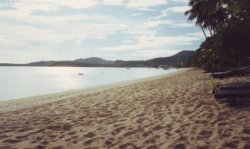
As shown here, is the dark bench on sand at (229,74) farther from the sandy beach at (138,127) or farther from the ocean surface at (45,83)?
the ocean surface at (45,83)

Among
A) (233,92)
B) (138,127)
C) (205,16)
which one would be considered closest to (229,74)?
(233,92)

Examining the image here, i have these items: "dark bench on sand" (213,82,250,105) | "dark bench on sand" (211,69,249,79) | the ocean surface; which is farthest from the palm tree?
"dark bench on sand" (213,82,250,105)

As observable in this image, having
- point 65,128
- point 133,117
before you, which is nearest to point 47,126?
point 65,128

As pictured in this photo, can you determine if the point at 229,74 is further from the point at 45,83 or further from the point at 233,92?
the point at 45,83

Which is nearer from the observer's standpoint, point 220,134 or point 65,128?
point 220,134

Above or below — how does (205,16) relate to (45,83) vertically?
above

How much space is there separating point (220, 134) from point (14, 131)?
4.91 meters

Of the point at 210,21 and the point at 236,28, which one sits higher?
the point at 210,21

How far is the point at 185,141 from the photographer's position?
6.79m

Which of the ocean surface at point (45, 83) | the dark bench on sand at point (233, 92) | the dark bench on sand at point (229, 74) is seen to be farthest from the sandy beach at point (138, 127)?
the ocean surface at point (45, 83)

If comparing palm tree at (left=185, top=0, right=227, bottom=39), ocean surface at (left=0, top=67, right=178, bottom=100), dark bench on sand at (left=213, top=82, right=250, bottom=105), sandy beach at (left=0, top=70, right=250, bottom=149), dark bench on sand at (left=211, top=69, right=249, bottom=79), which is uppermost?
palm tree at (left=185, top=0, right=227, bottom=39)

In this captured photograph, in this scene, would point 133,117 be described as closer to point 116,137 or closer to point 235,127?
Answer: point 116,137

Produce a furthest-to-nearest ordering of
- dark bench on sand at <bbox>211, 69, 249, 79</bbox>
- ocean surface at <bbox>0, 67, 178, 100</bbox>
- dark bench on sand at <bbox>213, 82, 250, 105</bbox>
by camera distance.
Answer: ocean surface at <bbox>0, 67, 178, 100</bbox> < dark bench on sand at <bbox>211, 69, 249, 79</bbox> < dark bench on sand at <bbox>213, 82, 250, 105</bbox>

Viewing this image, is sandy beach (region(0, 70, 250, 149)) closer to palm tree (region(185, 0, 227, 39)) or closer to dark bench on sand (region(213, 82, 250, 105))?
dark bench on sand (region(213, 82, 250, 105))
